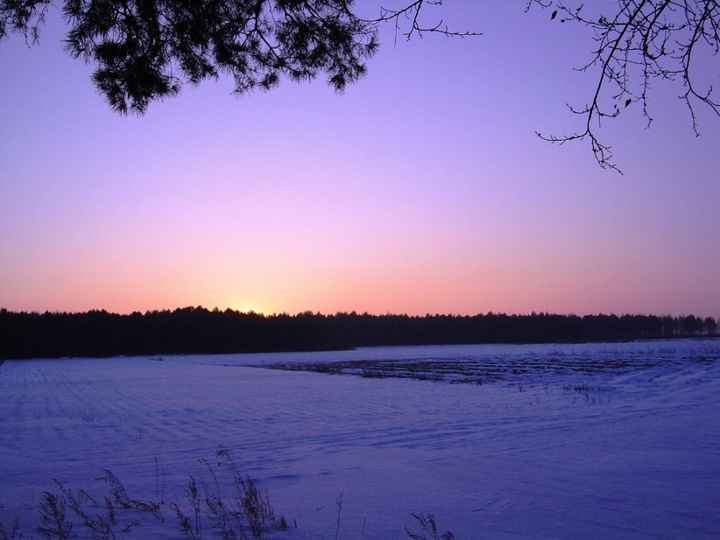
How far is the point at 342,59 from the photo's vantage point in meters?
6.39

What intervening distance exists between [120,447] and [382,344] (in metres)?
123

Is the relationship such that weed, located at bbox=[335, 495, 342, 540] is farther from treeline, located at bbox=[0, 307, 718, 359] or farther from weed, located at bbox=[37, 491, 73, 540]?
treeline, located at bbox=[0, 307, 718, 359]

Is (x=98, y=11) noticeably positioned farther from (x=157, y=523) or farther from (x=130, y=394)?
(x=130, y=394)

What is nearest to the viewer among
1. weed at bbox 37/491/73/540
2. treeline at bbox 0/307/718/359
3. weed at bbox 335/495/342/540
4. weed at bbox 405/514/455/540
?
weed at bbox 405/514/455/540

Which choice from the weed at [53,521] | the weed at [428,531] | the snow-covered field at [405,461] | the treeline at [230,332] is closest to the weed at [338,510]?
the snow-covered field at [405,461]

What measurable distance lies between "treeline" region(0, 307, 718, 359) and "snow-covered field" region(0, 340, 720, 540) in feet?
263

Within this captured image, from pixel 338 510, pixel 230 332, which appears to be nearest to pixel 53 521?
pixel 338 510

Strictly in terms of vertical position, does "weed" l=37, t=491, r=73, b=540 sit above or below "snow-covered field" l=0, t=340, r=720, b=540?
above

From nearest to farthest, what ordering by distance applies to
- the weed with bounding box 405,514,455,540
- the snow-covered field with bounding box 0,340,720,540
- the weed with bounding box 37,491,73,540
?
the weed with bounding box 405,514,455,540, the weed with bounding box 37,491,73,540, the snow-covered field with bounding box 0,340,720,540

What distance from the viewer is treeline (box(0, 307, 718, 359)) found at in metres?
88.6

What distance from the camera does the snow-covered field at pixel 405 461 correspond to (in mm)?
5523

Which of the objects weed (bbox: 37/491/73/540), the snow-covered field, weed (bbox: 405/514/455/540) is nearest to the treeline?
the snow-covered field

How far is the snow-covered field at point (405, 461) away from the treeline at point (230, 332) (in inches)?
3150

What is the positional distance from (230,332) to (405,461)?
96.2m
